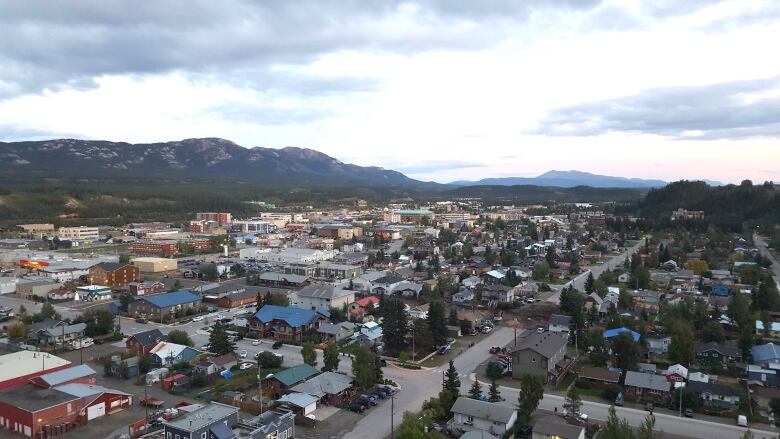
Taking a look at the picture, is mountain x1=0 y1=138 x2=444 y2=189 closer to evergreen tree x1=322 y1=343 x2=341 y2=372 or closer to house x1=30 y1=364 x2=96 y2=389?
house x1=30 y1=364 x2=96 y2=389

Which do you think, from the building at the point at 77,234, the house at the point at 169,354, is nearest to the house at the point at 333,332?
the house at the point at 169,354

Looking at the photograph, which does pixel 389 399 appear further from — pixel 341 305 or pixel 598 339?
pixel 341 305

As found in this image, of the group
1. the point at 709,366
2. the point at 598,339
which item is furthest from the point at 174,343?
the point at 709,366

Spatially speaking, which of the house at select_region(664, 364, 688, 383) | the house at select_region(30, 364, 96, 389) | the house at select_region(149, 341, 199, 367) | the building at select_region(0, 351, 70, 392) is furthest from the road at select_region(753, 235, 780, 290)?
the building at select_region(0, 351, 70, 392)

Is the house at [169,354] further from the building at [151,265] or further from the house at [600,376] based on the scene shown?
the building at [151,265]

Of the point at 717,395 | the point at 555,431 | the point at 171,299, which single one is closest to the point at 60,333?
the point at 171,299

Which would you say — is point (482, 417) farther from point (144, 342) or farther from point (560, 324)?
point (144, 342)
